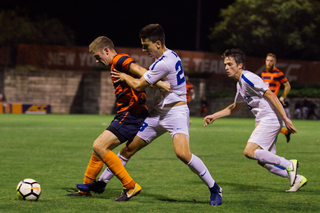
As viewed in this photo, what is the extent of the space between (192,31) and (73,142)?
35.0 m

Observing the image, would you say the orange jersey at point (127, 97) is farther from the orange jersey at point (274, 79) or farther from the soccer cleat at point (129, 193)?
the orange jersey at point (274, 79)

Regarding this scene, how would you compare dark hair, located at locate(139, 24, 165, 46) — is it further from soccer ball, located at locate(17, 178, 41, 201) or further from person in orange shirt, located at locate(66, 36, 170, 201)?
soccer ball, located at locate(17, 178, 41, 201)

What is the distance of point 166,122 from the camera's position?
5152mm

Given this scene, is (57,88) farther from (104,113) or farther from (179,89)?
(179,89)

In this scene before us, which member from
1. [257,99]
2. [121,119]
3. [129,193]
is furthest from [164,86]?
[257,99]

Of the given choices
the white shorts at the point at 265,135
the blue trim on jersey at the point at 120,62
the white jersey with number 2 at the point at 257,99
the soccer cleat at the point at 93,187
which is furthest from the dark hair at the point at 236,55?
the soccer cleat at the point at 93,187

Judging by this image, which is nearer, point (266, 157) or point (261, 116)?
point (266, 157)

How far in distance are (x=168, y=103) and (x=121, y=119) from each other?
2.06 ft

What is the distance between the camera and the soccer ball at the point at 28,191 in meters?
5.27

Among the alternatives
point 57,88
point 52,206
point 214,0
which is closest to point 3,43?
point 57,88

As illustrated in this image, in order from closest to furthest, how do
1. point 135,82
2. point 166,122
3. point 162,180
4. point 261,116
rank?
point 135,82 < point 166,122 < point 261,116 < point 162,180

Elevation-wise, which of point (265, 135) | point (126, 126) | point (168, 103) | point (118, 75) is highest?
point (118, 75)

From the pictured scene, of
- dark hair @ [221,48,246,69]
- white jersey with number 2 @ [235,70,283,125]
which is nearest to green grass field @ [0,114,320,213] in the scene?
white jersey with number 2 @ [235,70,283,125]

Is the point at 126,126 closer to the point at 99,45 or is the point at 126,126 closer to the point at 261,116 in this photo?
the point at 99,45
